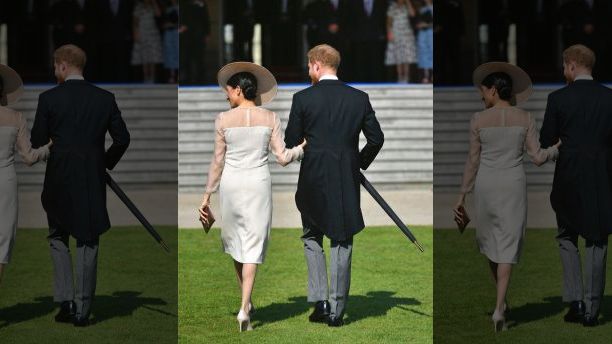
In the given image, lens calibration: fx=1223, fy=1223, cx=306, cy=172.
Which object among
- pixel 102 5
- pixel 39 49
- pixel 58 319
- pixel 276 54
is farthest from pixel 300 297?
pixel 276 54

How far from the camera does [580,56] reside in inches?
178

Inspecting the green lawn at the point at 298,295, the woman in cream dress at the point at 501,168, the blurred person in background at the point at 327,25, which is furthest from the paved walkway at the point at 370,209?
the woman in cream dress at the point at 501,168

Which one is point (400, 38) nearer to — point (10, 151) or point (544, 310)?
point (10, 151)

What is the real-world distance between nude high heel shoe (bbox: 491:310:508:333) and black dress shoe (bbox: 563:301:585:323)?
2.33 ft

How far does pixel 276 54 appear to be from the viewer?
21172 mm

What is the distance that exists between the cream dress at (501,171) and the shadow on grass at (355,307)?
10.1 ft

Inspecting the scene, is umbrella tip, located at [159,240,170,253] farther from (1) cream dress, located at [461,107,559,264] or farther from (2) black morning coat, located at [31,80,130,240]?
(1) cream dress, located at [461,107,559,264]

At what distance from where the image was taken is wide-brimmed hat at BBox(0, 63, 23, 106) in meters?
4.54

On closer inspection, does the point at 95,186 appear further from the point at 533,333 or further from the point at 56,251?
the point at 533,333

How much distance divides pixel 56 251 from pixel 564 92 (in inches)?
79.8

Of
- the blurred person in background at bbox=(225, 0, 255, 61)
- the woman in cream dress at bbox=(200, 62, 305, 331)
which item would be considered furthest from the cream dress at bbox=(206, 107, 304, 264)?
the blurred person in background at bbox=(225, 0, 255, 61)

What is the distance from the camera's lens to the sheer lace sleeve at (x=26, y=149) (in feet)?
15.0

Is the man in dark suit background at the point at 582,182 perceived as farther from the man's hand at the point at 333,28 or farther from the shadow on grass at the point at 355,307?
the man's hand at the point at 333,28

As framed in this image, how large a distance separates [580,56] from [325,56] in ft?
9.58
